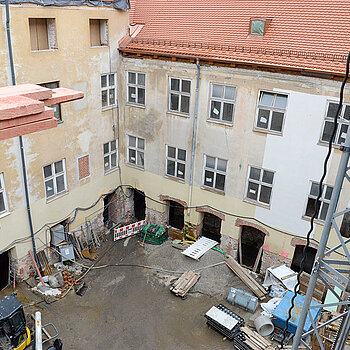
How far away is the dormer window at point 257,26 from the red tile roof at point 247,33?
240 millimetres

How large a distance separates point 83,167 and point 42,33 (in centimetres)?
618

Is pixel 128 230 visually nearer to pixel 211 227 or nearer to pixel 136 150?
pixel 136 150

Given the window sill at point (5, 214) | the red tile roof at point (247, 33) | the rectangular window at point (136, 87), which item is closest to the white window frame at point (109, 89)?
the rectangular window at point (136, 87)

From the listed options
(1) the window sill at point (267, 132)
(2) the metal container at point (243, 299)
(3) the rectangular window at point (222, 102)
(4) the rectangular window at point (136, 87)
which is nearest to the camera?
(1) the window sill at point (267, 132)

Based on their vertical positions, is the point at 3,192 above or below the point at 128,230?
above

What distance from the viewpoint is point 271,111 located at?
1438 centimetres

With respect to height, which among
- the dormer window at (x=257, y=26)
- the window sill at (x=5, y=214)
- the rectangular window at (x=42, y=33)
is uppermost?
the dormer window at (x=257, y=26)

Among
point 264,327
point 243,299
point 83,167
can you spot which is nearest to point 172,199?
point 83,167

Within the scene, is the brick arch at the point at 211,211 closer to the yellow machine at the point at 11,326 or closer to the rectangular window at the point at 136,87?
the rectangular window at the point at 136,87

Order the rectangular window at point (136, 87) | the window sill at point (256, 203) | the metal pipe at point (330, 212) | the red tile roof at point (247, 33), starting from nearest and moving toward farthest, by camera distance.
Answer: the metal pipe at point (330, 212) → the red tile roof at point (247, 33) → the window sill at point (256, 203) → the rectangular window at point (136, 87)

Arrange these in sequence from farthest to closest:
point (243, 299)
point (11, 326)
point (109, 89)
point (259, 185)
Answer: point (109, 89), point (259, 185), point (243, 299), point (11, 326)

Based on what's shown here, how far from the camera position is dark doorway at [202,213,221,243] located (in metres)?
19.4

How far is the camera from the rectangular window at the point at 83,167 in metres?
17.1

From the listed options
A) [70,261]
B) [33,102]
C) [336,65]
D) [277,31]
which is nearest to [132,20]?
[277,31]
